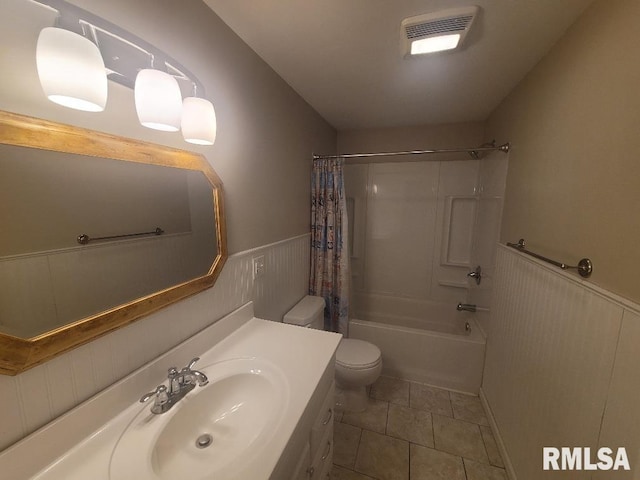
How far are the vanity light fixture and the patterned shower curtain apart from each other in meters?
1.34

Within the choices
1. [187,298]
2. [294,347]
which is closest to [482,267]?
[294,347]

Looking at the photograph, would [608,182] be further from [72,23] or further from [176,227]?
[72,23]

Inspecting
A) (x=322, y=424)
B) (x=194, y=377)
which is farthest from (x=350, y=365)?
(x=194, y=377)

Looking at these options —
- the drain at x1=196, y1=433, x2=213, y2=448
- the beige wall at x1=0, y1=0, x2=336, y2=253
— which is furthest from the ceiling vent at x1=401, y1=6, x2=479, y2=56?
the drain at x1=196, y1=433, x2=213, y2=448

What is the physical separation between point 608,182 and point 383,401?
1924mm

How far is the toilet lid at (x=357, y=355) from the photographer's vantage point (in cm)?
183

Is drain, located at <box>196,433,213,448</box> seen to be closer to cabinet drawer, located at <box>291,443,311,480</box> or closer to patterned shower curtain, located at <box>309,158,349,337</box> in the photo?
cabinet drawer, located at <box>291,443,311,480</box>

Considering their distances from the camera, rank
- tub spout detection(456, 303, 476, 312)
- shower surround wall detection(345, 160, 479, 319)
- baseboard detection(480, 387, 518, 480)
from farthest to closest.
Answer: shower surround wall detection(345, 160, 479, 319) → tub spout detection(456, 303, 476, 312) → baseboard detection(480, 387, 518, 480)

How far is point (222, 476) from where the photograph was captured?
629mm

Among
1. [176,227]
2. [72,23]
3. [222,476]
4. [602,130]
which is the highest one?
[72,23]

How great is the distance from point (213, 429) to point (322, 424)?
441 mm

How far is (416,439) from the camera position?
66.7 inches

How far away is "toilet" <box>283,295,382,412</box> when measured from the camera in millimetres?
1825

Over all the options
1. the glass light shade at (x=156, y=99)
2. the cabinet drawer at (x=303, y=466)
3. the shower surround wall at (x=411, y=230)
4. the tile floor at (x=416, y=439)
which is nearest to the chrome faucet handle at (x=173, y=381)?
the cabinet drawer at (x=303, y=466)
